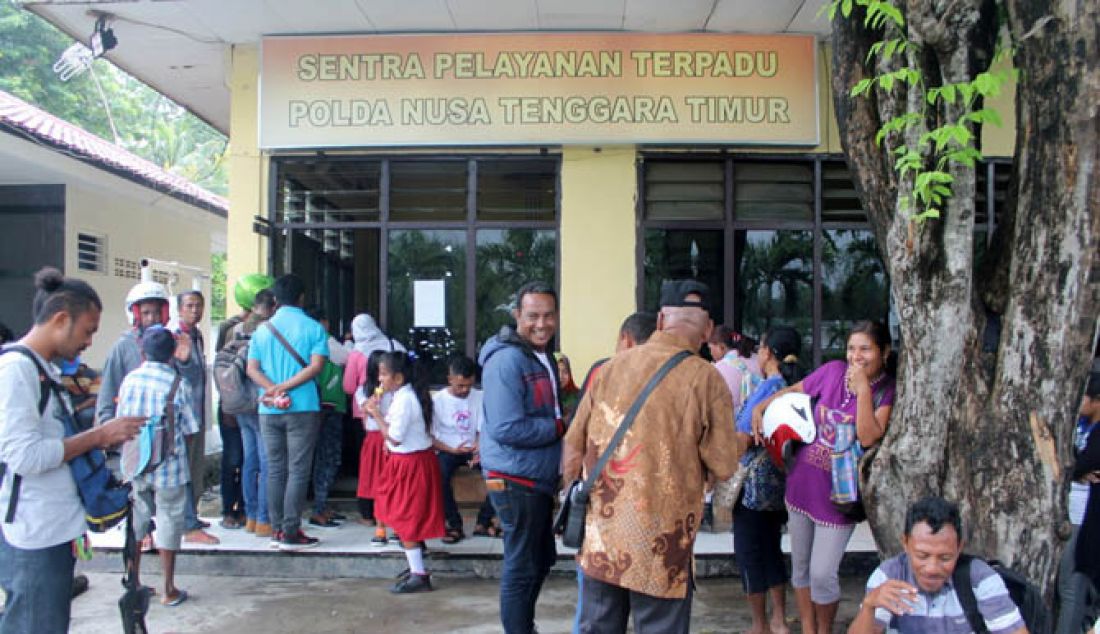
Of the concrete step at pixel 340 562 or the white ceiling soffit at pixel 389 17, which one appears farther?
the white ceiling soffit at pixel 389 17

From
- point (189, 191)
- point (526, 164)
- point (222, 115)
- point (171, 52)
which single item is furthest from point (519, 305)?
point (189, 191)

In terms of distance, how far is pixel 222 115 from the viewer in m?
9.91

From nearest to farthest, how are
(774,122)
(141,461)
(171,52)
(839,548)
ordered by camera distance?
(839,548)
(141,461)
(774,122)
(171,52)

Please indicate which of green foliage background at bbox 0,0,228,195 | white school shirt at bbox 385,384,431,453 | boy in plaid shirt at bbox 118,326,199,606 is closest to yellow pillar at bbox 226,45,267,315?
boy in plaid shirt at bbox 118,326,199,606

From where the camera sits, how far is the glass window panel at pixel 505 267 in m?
7.50

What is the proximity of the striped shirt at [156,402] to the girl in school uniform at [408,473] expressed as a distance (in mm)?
1263

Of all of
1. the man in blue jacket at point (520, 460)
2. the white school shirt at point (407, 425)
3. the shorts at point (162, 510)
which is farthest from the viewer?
the white school shirt at point (407, 425)

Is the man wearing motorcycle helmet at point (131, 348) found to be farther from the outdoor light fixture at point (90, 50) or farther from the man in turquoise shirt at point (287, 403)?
the outdoor light fixture at point (90, 50)

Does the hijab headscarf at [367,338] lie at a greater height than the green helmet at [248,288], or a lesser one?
lesser

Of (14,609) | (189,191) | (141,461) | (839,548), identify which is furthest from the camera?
(189,191)

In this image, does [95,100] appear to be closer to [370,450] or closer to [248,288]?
[248,288]

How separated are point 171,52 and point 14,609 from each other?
587 centimetres

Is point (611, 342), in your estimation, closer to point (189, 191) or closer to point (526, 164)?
point (526, 164)

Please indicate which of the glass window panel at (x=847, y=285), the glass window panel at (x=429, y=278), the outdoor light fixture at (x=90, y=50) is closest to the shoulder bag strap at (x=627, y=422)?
the glass window panel at (x=429, y=278)
